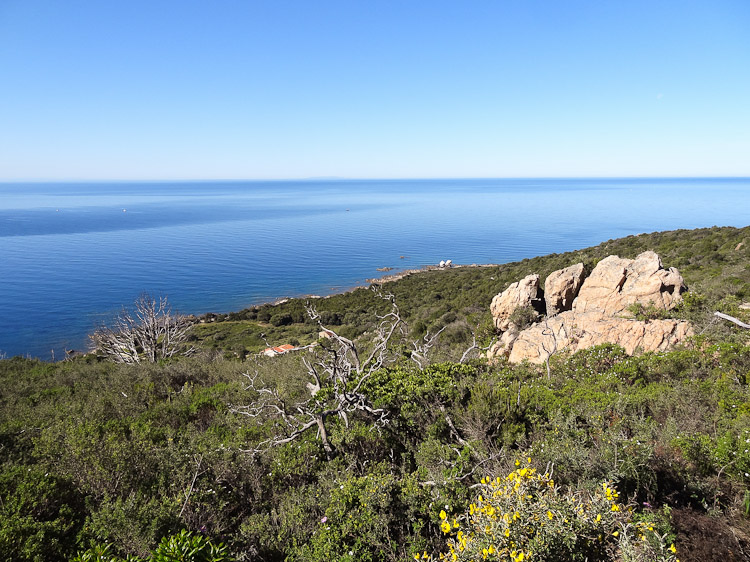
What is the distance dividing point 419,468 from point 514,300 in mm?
11899

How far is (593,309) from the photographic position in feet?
46.7

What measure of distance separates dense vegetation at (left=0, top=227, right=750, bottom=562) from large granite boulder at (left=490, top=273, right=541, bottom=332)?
511 cm

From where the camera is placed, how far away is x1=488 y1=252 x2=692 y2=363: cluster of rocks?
11.7 meters

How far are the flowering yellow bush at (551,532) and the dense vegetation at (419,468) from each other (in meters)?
0.02

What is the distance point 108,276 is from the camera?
168 ft

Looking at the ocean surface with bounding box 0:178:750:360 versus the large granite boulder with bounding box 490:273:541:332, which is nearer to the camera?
the large granite boulder with bounding box 490:273:541:332

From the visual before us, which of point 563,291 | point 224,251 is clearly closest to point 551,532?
point 563,291

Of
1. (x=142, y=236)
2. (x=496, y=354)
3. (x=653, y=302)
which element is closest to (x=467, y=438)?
(x=496, y=354)

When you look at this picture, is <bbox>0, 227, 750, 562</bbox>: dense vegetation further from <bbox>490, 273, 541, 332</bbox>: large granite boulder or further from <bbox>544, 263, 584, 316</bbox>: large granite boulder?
<bbox>490, 273, 541, 332</bbox>: large granite boulder

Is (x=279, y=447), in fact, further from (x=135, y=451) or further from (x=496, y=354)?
(x=496, y=354)

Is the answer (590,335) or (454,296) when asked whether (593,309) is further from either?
(454,296)

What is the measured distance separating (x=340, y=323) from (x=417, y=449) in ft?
94.2

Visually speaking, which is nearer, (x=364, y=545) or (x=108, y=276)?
(x=364, y=545)

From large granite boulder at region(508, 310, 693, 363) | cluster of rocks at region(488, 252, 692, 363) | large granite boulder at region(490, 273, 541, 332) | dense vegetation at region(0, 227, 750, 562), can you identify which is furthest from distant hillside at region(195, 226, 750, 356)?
dense vegetation at region(0, 227, 750, 562)
